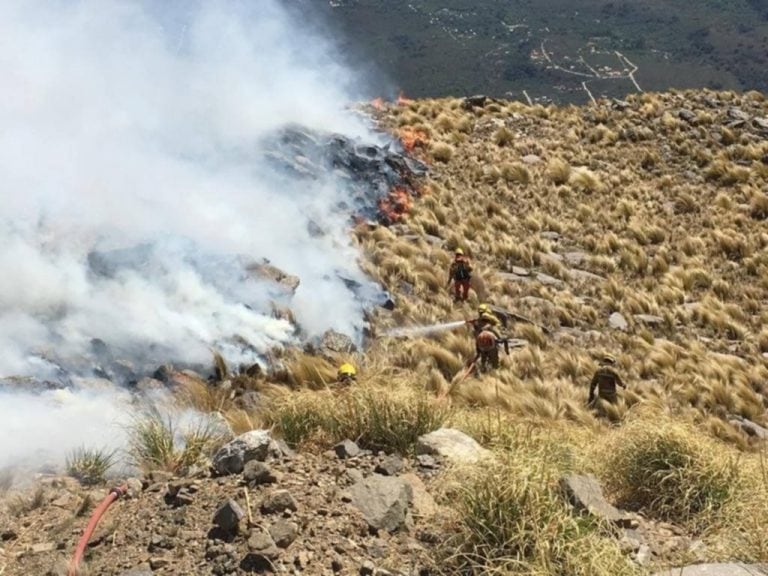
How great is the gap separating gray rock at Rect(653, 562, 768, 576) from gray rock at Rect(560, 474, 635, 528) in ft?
1.73

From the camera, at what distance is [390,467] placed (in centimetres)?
538

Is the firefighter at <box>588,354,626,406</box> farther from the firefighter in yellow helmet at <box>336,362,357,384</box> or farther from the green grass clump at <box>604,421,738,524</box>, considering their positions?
the green grass clump at <box>604,421,738,524</box>

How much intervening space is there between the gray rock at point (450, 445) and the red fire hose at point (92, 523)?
7.80 ft

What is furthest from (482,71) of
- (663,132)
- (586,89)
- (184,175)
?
(184,175)

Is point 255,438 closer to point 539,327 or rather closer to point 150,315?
point 150,315

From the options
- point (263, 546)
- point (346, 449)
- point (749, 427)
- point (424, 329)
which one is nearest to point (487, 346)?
point (424, 329)

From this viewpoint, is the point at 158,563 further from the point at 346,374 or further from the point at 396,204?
the point at 396,204

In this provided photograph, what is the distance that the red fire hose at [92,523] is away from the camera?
4227mm

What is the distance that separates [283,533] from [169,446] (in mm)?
2057

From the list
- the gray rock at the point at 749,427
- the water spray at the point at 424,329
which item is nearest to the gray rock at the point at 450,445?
the water spray at the point at 424,329

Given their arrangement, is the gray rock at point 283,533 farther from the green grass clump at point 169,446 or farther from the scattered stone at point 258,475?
the green grass clump at point 169,446

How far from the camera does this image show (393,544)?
4.34 meters

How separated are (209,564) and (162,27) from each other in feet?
80.1

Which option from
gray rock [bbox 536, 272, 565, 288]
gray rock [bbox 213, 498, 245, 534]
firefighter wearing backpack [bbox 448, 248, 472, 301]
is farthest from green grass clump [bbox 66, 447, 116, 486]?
gray rock [bbox 536, 272, 565, 288]
